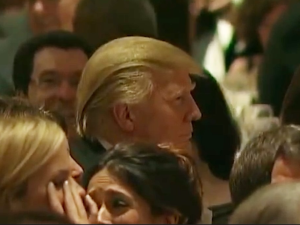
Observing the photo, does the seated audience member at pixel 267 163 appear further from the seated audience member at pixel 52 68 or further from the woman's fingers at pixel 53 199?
the seated audience member at pixel 52 68

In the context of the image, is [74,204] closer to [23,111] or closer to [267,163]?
[23,111]

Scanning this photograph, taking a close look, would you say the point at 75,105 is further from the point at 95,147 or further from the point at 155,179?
the point at 155,179

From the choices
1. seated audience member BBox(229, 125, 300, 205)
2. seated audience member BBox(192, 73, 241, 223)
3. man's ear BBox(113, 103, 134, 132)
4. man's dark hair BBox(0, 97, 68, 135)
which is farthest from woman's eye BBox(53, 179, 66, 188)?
seated audience member BBox(192, 73, 241, 223)

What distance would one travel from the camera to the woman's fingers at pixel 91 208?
5.22 feet

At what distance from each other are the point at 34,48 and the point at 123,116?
1.66 ft

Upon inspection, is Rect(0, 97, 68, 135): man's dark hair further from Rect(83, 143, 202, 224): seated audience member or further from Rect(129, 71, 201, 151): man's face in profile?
Rect(129, 71, 201, 151): man's face in profile

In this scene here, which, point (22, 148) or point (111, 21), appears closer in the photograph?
point (22, 148)

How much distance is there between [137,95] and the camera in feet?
7.14

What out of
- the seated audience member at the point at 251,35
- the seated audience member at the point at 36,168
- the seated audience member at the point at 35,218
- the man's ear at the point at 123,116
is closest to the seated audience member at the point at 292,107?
the man's ear at the point at 123,116

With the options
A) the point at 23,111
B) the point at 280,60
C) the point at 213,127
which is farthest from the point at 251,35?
the point at 23,111

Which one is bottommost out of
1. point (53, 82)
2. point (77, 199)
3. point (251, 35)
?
point (251, 35)

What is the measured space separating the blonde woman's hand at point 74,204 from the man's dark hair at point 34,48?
0.83 metres

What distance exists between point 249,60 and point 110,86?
1.04 meters

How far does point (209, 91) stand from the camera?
7.95ft
